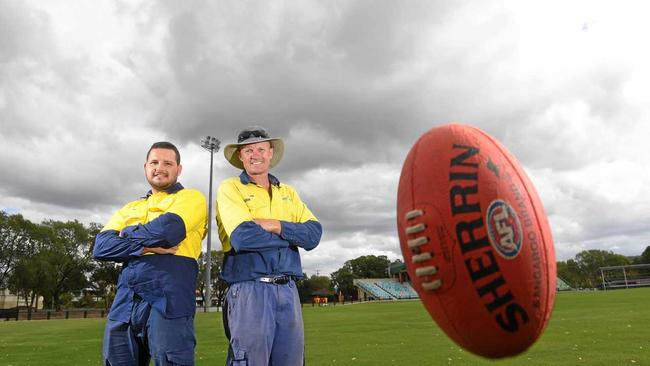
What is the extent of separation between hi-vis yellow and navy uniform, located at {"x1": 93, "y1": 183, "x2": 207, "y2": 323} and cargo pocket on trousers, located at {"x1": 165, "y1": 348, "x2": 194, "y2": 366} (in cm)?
25

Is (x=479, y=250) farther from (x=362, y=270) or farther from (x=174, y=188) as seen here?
(x=362, y=270)

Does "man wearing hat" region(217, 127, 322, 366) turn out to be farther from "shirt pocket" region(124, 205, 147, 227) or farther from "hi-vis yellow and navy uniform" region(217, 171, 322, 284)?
"shirt pocket" region(124, 205, 147, 227)

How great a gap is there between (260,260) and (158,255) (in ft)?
2.77

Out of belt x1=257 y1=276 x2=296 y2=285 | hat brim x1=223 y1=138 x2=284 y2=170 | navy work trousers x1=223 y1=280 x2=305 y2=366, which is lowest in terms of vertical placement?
navy work trousers x1=223 y1=280 x2=305 y2=366

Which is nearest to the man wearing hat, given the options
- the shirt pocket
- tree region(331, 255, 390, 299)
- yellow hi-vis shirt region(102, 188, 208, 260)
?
yellow hi-vis shirt region(102, 188, 208, 260)

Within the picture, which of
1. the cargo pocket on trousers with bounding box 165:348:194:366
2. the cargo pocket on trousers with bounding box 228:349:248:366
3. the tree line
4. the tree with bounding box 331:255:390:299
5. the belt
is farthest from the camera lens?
the tree with bounding box 331:255:390:299

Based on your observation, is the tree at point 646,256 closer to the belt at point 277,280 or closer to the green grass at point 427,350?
the green grass at point 427,350

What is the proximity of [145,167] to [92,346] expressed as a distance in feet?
36.7

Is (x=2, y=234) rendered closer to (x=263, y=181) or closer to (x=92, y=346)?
(x=92, y=346)

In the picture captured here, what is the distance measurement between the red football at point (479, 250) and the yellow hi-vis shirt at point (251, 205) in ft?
5.04

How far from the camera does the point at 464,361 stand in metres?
7.51

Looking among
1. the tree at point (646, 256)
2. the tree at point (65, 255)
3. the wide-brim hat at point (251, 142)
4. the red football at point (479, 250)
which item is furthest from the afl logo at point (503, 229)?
the tree at point (646, 256)

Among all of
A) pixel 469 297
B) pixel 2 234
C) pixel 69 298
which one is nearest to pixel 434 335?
pixel 469 297

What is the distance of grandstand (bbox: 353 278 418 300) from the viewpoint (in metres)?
79.2
